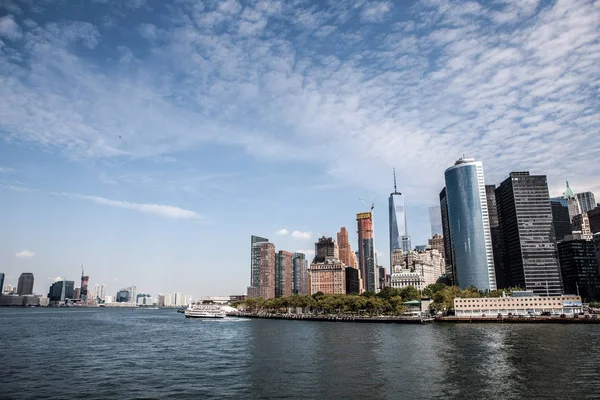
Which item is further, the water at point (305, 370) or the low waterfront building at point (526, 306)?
the low waterfront building at point (526, 306)

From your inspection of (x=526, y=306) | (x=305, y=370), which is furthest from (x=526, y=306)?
(x=305, y=370)

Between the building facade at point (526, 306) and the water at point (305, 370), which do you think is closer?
the water at point (305, 370)

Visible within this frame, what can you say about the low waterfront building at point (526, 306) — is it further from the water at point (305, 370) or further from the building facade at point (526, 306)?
the water at point (305, 370)

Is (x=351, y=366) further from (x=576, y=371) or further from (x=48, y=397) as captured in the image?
(x=48, y=397)

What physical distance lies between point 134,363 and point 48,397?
2206cm

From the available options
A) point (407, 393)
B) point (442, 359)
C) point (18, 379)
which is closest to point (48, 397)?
point (18, 379)

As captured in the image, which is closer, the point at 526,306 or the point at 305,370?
the point at 305,370

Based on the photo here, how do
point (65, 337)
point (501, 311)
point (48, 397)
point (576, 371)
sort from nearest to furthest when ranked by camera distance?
1. point (48, 397)
2. point (576, 371)
3. point (65, 337)
4. point (501, 311)

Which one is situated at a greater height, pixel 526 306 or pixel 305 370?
pixel 526 306

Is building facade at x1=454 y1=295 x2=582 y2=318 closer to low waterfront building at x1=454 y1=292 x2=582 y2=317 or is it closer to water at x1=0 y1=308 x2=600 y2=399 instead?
low waterfront building at x1=454 y1=292 x2=582 y2=317

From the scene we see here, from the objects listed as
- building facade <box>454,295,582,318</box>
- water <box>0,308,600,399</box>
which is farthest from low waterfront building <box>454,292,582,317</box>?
water <box>0,308,600,399</box>

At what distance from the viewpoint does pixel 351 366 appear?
64062 millimetres

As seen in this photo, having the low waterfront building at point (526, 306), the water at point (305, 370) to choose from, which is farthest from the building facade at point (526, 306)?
the water at point (305, 370)

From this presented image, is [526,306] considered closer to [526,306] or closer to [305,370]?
[526,306]
